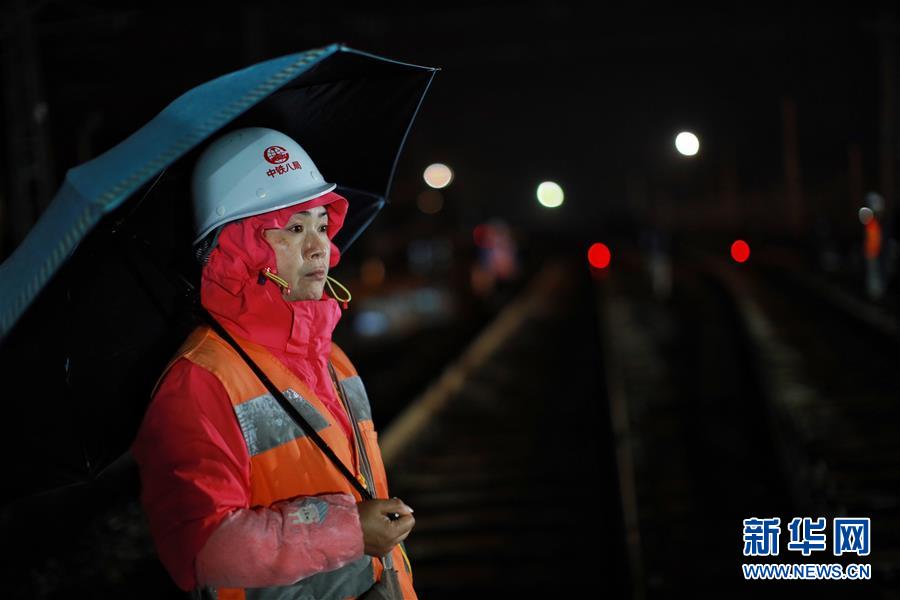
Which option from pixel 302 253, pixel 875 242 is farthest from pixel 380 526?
pixel 875 242

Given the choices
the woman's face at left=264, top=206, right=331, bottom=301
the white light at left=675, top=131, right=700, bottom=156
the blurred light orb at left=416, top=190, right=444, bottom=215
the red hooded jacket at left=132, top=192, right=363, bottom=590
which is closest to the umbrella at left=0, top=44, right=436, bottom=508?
the woman's face at left=264, top=206, right=331, bottom=301

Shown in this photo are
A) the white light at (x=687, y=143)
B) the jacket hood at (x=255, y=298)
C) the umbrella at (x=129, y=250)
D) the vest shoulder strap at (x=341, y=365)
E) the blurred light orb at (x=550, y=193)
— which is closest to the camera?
the umbrella at (x=129, y=250)

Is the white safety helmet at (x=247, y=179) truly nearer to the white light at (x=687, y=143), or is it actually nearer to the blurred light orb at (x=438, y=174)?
the white light at (x=687, y=143)

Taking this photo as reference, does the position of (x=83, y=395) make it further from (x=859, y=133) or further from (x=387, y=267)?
(x=387, y=267)

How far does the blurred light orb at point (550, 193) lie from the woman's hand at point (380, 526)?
10.1m

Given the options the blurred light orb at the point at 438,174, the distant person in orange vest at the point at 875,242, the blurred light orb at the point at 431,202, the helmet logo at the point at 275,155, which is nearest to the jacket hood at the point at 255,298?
the helmet logo at the point at 275,155

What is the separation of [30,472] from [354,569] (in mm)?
924

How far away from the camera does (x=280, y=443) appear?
2404mm

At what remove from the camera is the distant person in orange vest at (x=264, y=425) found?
2246mm

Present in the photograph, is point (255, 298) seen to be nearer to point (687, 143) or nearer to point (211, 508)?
point (211, 508)

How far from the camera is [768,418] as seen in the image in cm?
1215

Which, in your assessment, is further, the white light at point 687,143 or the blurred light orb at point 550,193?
the blurred light orb at point 550,193

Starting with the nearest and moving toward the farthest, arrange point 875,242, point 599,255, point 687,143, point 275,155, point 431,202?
point 275,155 < point 687,143 < point 875,242 < point 599,255 < point 431,202

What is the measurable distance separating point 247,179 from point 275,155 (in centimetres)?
11
